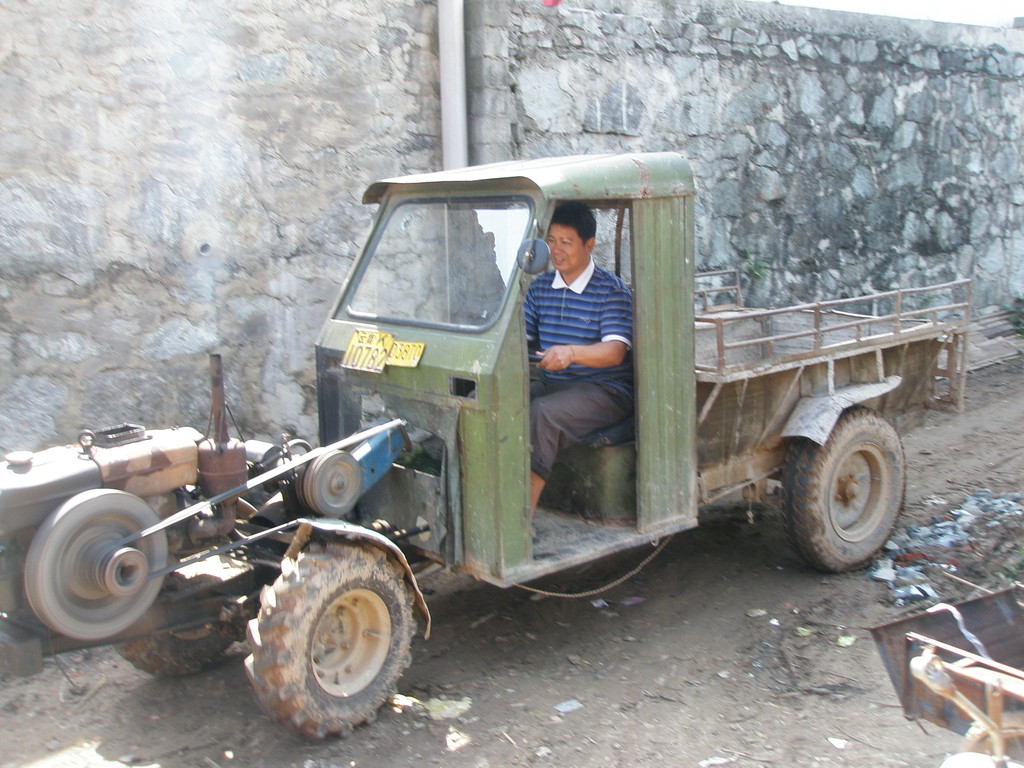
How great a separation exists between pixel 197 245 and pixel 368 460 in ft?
7.17

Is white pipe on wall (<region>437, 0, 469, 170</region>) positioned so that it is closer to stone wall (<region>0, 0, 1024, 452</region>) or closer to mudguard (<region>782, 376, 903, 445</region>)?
stone wall (<region>0, 0, 1024, 452</region>)

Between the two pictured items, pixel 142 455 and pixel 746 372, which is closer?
pixel 142 455

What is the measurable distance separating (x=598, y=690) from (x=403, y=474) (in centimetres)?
118

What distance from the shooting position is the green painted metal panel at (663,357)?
429cm

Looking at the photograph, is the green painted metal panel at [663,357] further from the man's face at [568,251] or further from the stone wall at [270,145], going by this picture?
the stone wall at [270,145]

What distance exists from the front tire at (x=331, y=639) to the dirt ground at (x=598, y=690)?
0.15 metres

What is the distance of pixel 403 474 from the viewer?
4.22m

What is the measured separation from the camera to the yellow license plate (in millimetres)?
4141

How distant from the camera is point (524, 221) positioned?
13.2 ft

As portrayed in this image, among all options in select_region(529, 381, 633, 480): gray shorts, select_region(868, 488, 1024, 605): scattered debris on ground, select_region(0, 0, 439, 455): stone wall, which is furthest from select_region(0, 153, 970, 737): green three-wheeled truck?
select_region(0, 0, 439, 455): stone wall

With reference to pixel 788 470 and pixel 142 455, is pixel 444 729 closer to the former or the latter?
pixel 142 455

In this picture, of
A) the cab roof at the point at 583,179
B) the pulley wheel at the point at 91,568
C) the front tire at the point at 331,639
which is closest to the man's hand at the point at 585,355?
the cab roof at the point at 583,179

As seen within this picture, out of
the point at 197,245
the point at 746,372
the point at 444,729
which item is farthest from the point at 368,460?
the point at 197,245

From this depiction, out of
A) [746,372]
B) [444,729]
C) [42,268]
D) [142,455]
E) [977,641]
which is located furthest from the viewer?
[42,268]
